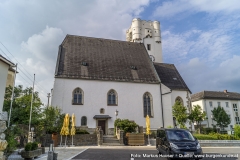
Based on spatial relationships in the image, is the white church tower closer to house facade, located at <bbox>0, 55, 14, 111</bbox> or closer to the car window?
house facade, located at <bbox>0, 55, 14, 111</bbox>

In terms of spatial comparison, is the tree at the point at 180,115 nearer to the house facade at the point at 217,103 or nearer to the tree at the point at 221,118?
the tree at the point at 221,118

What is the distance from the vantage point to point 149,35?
1718 inches

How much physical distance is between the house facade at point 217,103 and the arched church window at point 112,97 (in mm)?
26714

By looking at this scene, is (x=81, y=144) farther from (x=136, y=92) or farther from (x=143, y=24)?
(x=143, y=24)

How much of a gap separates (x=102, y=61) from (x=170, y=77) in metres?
11.9

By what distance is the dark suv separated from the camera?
8688 mm

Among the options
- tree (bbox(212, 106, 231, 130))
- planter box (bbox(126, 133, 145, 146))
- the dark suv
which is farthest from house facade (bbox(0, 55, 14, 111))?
tree (bbox(212, 106, 231, 130))

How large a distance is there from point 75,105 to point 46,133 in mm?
5493

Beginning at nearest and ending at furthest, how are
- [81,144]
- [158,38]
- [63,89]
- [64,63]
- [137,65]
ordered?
[81,144] → [63,89] → [64,63] → [137,65] → [158,38]

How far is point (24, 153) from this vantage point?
9930 millimetres

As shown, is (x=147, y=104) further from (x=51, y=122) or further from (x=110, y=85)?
(x=51, y=122)

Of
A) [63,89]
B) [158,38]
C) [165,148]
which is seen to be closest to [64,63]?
[63,89]

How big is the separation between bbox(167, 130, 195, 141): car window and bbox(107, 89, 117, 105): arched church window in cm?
1560

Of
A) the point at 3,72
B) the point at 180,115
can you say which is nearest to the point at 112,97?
the point at 180,115
